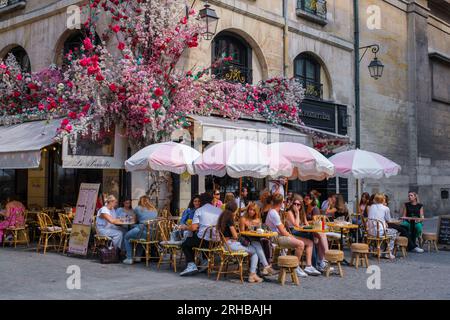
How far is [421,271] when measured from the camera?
9617 mm

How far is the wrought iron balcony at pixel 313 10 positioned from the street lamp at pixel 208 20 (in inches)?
156

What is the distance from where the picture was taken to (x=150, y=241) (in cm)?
1013

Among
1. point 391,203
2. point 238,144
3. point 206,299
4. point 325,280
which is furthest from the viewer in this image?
point 391,203

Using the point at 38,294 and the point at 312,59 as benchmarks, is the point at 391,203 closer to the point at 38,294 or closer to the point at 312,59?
the point at 312,59

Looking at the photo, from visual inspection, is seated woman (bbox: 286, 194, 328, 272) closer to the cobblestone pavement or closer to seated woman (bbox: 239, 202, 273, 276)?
the cobblestone pavement

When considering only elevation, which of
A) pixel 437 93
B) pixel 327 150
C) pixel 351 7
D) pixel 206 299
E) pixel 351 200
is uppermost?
pixel 351 7

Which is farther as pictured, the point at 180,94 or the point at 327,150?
the point at 327,150

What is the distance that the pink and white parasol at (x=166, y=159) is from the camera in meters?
10.1

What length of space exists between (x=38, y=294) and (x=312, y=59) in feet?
41.4

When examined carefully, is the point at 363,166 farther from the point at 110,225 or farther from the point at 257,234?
the point at 110,225

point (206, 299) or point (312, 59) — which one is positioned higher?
point (312, 59)

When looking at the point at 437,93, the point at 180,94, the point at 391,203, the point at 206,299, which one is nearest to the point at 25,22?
the point at 180,94

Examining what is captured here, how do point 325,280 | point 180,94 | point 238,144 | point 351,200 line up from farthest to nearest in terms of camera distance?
point 351,200, point 180,94, point 238,144, point 325,280

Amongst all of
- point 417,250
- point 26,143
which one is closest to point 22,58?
point 26,143
